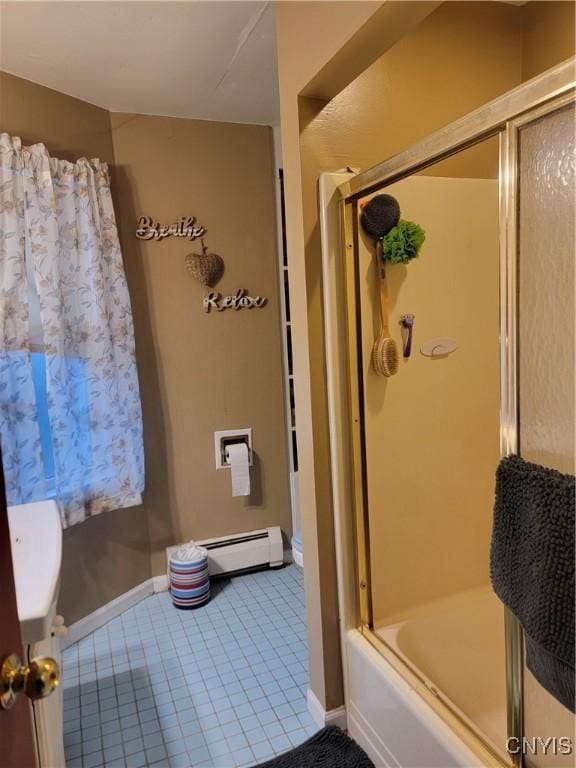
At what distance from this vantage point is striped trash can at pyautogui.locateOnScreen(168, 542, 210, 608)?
2545 millimetres

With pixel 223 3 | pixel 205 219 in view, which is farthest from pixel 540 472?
pixel 205 219

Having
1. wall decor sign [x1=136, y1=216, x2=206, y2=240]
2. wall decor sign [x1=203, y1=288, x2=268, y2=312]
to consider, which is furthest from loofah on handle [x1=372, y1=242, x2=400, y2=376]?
wall decor sign [x1=136, y1=216, x2=206, y2=240]

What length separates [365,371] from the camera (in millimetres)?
1692

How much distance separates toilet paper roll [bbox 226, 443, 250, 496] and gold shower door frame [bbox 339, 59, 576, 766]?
1321 mm

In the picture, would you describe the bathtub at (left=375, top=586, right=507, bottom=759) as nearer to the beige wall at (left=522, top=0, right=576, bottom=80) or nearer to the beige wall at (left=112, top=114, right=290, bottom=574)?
the beige wall at (left=112, top=114, right=290, bottom=574)

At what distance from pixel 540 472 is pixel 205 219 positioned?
219 centimetres

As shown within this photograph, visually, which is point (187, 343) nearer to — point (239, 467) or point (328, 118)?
point (239, 467)

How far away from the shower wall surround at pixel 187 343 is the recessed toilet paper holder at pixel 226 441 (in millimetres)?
33

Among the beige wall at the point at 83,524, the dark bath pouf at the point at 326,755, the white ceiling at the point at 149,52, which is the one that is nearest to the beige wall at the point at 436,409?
the dark bath pouf at the point at 326,755

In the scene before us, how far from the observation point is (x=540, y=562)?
98cm

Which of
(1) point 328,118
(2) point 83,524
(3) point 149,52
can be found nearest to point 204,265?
(3) point 149,52

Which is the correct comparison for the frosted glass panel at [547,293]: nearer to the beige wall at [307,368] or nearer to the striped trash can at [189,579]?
the beige wall at [307,368]

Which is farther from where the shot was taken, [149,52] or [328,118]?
[149,52]

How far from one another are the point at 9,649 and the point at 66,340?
5.54ft
